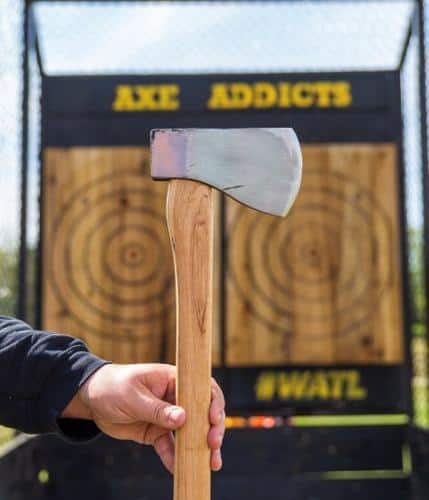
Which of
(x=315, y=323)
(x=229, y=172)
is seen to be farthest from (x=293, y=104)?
(x=229, y=172)

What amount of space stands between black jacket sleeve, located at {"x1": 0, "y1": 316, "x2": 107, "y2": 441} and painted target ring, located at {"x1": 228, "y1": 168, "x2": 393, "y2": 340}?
1.76 metres

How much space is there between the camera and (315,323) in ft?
9.42

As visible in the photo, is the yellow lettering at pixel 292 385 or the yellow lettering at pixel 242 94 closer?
the yellow lettering at pixel 292 385

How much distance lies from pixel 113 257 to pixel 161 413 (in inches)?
73.7

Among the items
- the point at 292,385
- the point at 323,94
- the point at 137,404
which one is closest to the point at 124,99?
the point at 323,94

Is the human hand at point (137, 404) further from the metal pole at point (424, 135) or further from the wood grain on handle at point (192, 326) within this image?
the metal pole at point (424, 135)

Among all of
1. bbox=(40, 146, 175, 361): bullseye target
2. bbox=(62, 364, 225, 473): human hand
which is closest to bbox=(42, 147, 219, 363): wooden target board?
bbox=(40, 146, 175, 361): bullseye target

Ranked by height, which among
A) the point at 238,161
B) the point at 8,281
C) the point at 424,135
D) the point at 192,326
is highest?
the point at 424,135

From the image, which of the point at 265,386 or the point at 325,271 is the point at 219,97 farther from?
the point at 265,386

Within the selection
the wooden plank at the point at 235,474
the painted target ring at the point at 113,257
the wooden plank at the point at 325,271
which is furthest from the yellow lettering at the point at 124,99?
the wooden plank at the point at 235,474

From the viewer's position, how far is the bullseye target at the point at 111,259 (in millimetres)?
2877

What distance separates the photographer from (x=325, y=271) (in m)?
2.88

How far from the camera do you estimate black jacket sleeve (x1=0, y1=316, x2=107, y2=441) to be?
3.67 ft

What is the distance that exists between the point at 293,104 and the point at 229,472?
1.39 metres
